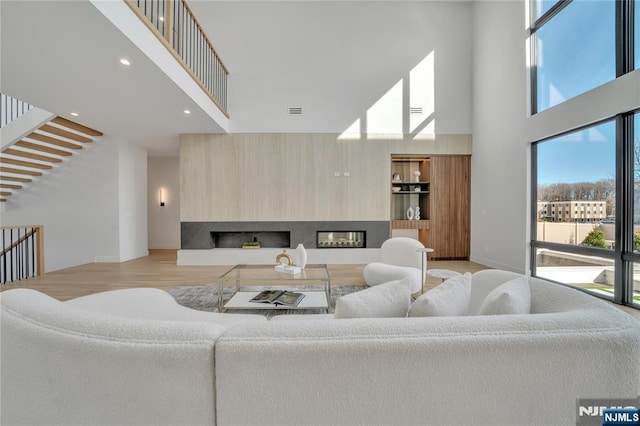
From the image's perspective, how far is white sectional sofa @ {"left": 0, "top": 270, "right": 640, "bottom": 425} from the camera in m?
0.82

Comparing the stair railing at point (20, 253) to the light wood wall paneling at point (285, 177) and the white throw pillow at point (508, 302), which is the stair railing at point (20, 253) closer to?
the light wood wall paneling at point (285, 177)

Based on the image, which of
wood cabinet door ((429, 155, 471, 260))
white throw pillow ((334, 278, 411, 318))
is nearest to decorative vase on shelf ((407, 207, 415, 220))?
wood cabinet door ((429, 155, 471, 260))

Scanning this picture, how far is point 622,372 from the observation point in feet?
2.98

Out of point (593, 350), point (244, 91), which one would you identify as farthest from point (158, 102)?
point (593, 350)

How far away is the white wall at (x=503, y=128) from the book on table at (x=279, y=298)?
4148 mm

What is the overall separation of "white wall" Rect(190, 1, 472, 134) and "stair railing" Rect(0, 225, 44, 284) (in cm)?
390

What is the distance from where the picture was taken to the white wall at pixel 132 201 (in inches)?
251

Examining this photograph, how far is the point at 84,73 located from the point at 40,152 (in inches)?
148

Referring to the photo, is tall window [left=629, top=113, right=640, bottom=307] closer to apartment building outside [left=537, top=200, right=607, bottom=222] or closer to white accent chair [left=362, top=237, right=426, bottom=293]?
apartment building outside [left=537, top=200, right=607, bottom=222]

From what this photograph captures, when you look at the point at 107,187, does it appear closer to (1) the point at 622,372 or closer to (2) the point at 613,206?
(1) the point at 622,372

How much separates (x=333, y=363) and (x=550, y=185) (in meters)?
5.20

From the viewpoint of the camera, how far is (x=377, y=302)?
4.02 ft

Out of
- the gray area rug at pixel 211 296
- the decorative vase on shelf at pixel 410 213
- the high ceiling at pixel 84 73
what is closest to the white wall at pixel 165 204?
the high ceiling at pixel 84 73

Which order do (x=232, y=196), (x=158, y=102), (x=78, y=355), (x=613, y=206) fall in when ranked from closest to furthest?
1. (x=78, y=355)
2. (x=613, y=206)
3. (x=158, y=102)
4. (x=232, y=196)
